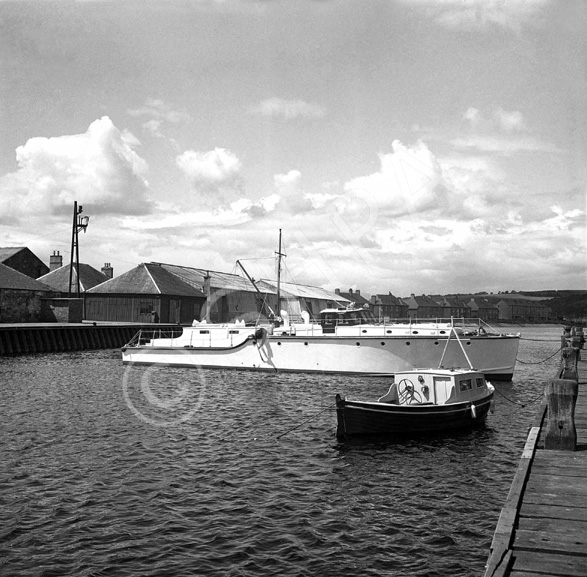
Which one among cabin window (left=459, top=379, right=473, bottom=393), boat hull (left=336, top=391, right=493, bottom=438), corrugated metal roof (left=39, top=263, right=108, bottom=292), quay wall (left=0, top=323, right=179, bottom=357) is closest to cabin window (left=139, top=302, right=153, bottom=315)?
quay wall (left=0, top=323, right=179, bottom=357)

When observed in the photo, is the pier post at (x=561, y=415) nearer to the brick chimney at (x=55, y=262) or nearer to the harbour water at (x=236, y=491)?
the harbour water at (x=236, y=491)

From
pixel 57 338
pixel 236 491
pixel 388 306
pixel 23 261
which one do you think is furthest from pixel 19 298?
pixel 388 306

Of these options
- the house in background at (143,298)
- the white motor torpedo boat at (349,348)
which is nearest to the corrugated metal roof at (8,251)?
the house in background at (143,298)

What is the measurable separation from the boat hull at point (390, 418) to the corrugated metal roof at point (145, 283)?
56869 millimetres

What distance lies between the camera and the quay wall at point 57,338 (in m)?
50.5

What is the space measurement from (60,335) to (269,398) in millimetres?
35099

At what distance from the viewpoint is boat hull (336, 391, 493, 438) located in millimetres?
19875

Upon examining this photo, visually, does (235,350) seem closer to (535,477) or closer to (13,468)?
(13,468)

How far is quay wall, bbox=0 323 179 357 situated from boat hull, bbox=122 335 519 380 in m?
20.1

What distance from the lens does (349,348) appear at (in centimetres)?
3750

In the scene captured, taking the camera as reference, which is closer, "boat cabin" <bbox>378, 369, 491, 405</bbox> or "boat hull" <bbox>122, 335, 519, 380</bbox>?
"boat cabin" <bbox>378, 369, 491, 405</bbox>

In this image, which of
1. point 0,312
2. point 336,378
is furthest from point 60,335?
point 336,378

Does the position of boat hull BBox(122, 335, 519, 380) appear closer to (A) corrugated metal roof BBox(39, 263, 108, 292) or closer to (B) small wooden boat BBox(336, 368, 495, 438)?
(B) small wooden boat BBox(336, 368, 495, 438)

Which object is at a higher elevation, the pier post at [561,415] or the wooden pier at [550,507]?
the pier post at [561,415]
